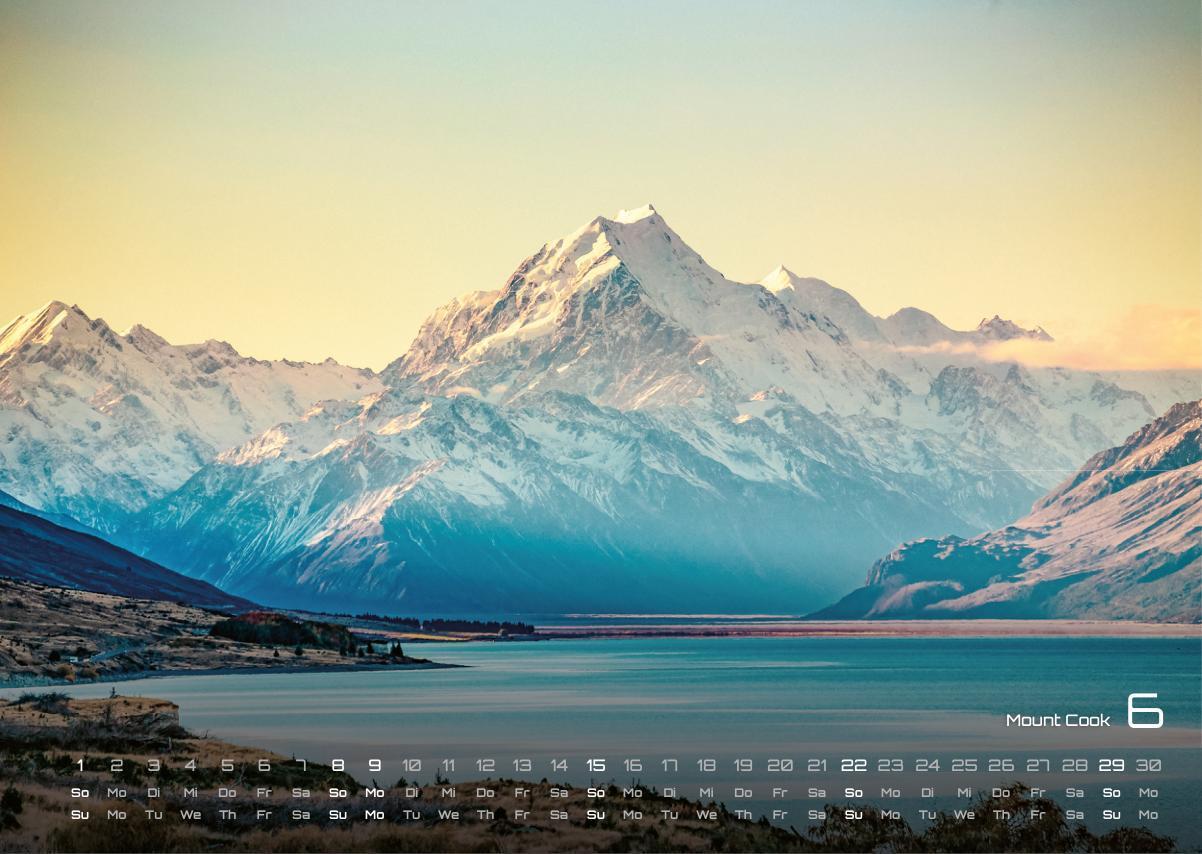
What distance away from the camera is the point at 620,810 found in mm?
84938

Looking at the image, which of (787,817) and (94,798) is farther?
(787,817)

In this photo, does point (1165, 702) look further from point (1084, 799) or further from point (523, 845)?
point (523, 845)

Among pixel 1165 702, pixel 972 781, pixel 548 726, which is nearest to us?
pixel 972 781

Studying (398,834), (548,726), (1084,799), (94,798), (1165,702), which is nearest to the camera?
(398,834)

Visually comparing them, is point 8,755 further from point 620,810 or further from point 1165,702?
point 1165,702

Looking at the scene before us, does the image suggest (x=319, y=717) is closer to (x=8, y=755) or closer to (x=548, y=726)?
(x=548, y=726)

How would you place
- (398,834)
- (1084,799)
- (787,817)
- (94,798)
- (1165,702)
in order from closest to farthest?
(398,834), (94,798), (787,817), (1084,799), (1165,702)

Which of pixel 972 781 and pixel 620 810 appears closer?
pixel 620 810

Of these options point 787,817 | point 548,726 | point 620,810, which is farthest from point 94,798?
point 548,726

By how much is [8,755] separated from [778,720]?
73906mm

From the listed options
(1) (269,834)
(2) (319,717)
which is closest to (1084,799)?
(1) (269,834)

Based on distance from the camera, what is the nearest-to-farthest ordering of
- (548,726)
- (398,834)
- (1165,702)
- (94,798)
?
(398,834), (94,798), (548,726), (1165,702)

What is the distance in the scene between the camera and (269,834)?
245 feet

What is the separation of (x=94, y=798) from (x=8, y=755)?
54.6 ft
